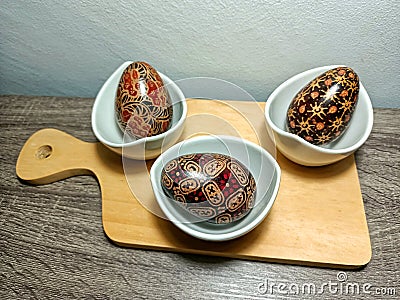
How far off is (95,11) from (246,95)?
27 cm

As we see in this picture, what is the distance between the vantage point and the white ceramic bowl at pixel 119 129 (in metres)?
0.64

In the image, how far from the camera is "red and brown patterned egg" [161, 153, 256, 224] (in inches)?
22.0

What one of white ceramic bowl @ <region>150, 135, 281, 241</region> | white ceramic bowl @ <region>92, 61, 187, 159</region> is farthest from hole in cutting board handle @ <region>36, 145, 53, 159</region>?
white ceramic bowl @ <region>150, 135, 281, 241</region>

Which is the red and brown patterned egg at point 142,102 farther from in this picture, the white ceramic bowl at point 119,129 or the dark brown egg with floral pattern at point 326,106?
the dark brown egg with floral pattern at point 326,106

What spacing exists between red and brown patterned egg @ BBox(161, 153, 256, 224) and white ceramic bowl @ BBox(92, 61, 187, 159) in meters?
0.07

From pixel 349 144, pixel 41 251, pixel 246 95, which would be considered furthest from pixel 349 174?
pixel 41 251

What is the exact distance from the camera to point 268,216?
0.61 m

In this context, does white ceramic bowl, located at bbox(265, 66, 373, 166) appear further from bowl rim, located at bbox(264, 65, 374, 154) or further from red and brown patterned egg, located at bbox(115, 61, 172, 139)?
red and brown patterned egg, located at bbox(115, 61, 172, 139)

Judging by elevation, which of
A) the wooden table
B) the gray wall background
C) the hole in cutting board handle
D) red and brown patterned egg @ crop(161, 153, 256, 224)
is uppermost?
the gray wall background

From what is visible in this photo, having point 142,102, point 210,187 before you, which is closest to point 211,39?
point 142,102

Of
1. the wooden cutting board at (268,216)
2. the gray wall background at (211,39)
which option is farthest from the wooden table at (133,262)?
the gray wall background at (211,39)

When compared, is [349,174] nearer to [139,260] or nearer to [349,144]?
[349,144]

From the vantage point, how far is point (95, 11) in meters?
0.71

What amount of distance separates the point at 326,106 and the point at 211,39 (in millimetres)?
216
